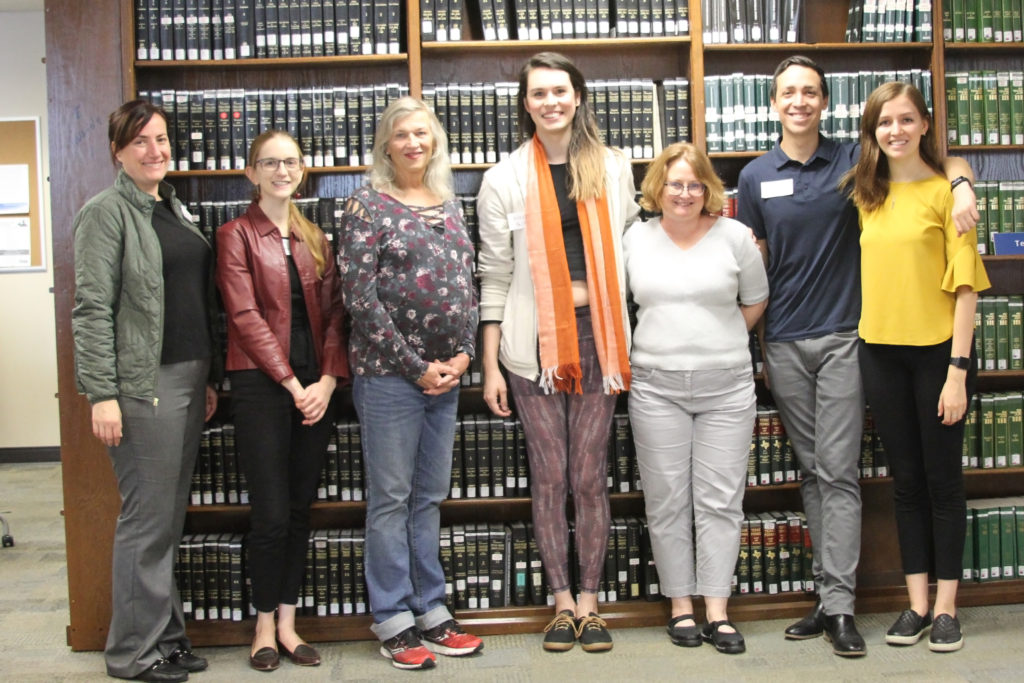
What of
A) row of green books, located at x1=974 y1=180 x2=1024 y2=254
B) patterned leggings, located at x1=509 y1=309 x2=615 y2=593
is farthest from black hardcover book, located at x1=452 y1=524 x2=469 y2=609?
row of green books, located at x1=974 y1=180 x2=1024 y2=254

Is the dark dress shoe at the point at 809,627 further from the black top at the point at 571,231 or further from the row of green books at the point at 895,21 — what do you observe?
the row of green books at the point at 895,21

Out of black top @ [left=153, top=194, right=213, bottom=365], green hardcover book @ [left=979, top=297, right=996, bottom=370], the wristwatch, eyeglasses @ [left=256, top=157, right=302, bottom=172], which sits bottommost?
the wristwatch

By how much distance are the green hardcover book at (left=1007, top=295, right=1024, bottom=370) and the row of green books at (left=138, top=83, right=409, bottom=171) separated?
225 centimetres

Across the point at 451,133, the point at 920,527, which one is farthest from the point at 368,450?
the point at 920,527

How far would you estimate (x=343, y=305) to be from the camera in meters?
2.60

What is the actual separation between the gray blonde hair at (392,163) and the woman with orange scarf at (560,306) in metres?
0.15

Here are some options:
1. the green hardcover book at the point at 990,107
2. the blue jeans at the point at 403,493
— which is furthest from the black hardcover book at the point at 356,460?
the green hardcover book at the point at 990,107

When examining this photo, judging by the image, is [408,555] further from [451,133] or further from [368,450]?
[451,133]

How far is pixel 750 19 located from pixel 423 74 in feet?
3.84

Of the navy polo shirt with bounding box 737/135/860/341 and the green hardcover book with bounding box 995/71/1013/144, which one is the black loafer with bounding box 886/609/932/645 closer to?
the navy polo shirt with bounding box 737/135/860/341

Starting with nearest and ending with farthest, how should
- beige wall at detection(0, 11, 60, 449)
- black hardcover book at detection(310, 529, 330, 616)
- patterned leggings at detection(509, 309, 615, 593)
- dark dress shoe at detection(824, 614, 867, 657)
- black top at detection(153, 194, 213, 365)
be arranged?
black top at detection(153, 194, 213, 365), dark dress shoe at detection(824, 614, 867, 657), patterned leggings at detection(509, 309, 615, 593), black hardcover book at detection(310, 529, 330, 616), beige wall at detection(0, 11, 60, 449)

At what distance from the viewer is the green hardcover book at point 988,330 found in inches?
119

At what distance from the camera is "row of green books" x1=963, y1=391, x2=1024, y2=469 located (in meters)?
3.00

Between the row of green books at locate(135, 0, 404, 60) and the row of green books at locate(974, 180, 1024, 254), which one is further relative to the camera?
the row of green books at locate(974, 180, 1024, 254)
